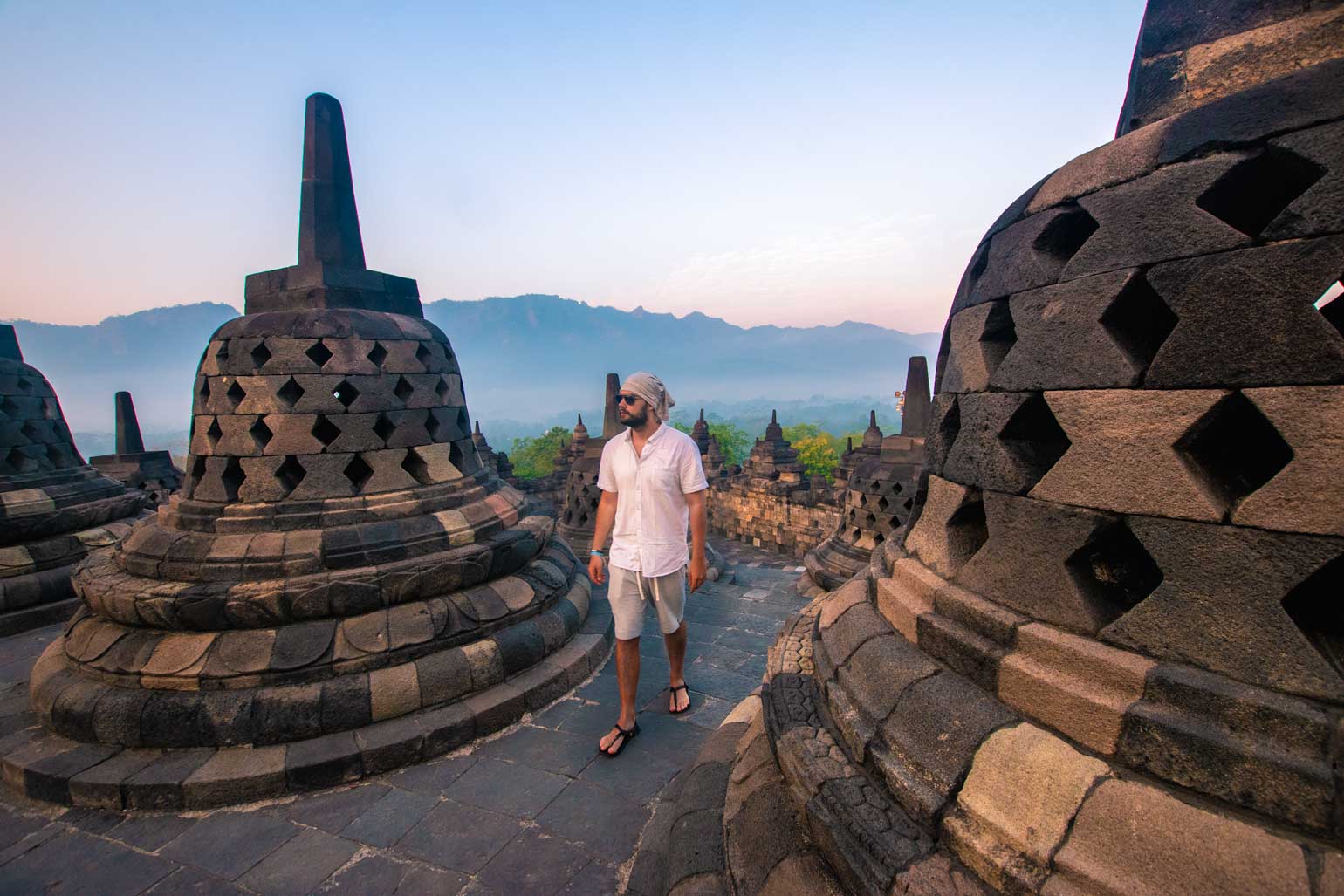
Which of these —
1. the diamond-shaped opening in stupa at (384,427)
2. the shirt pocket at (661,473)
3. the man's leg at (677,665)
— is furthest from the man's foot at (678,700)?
the diamond-shaped opening in stupa at (384,427)

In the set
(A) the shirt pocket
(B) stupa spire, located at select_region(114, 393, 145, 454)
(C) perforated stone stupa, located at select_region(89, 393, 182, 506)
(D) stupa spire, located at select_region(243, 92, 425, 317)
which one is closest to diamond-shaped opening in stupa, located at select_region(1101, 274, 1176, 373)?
(A) the shirt pocket

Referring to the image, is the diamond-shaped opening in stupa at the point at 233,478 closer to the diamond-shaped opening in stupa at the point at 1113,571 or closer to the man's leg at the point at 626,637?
the man's leg at the point at 626,637

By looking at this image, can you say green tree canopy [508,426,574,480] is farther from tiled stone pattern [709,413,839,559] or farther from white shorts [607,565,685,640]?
white shorts [607,565,685,640]

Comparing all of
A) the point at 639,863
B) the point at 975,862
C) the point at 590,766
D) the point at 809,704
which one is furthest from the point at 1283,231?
the point at 590,766

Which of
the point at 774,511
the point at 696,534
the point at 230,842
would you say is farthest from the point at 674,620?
the point at 774,511

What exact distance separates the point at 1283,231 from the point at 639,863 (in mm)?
3082

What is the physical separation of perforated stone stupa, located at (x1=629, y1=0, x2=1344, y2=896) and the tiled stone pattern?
902cm

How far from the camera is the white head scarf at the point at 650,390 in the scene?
3258mm

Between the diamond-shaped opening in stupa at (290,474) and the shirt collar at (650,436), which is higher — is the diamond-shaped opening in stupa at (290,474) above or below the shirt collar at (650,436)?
below

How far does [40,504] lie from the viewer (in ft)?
21.5

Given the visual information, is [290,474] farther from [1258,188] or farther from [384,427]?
[1258,188]

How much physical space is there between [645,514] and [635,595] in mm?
508

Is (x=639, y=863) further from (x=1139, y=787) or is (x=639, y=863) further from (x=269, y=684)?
(x=269, y=684)

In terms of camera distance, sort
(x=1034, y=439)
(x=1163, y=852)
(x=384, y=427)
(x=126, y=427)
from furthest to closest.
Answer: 1. (x=126, y=427)
2. (x=384, y=427)
3. (x=1034, y=439)
4. (x=1163, y=852)
